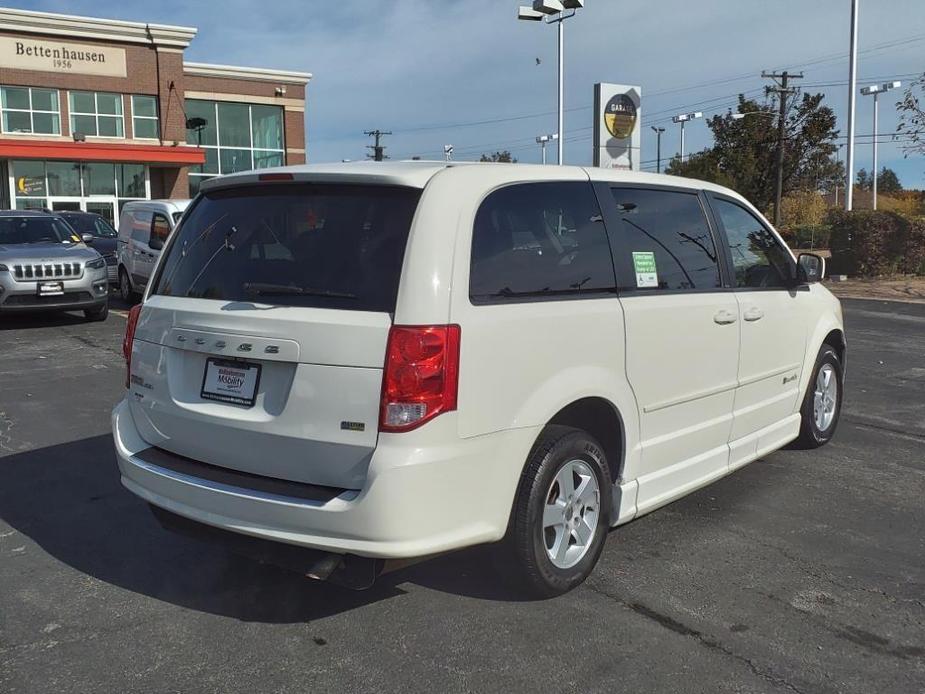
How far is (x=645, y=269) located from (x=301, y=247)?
68.8 inches

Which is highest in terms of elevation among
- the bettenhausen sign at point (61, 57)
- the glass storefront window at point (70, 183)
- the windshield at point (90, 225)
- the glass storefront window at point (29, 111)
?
the bettenhausen sign at point (61, 57)

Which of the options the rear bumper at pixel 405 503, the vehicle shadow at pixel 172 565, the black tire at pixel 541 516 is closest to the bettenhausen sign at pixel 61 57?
the vehicle shadow at pixel 172 565

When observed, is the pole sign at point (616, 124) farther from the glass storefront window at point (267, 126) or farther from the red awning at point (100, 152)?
the glass storefront window at point (267, 126)

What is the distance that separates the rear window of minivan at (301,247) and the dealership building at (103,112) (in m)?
36.7

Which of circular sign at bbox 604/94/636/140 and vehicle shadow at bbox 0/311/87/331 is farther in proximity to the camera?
circular sign at bbox 604/94/636/140

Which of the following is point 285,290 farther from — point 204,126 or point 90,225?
point 204,126

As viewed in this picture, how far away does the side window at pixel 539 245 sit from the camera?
11.6 ft

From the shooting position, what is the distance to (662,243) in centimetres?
454

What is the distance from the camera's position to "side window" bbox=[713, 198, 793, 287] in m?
5.12

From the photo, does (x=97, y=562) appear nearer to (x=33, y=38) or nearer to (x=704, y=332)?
(x=704, y=332)

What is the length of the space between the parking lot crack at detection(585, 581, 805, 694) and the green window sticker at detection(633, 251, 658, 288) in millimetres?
1474

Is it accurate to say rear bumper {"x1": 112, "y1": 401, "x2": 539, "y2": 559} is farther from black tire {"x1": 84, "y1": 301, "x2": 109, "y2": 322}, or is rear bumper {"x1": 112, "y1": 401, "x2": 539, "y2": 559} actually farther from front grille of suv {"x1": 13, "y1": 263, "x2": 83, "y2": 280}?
black tire {"x1": 84, "y1": 301, "x2": 109, "y2": 322}

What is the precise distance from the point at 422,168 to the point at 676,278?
1623 millimetres

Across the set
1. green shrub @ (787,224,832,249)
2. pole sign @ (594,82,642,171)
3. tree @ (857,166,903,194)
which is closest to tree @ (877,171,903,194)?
tree @ (857,166,903,194)
